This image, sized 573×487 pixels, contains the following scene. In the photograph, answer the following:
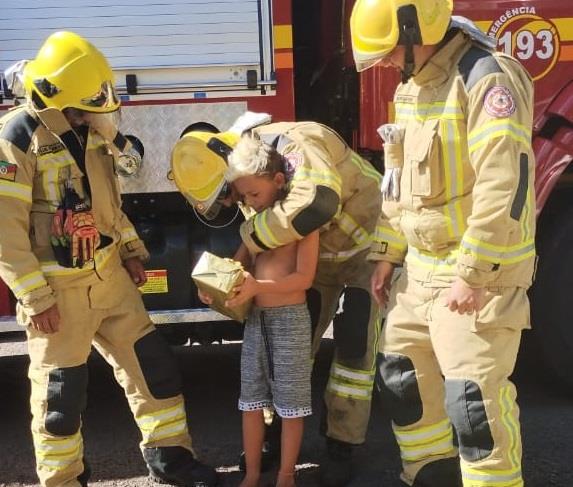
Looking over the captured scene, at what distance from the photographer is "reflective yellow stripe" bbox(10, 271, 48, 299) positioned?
9.29ft

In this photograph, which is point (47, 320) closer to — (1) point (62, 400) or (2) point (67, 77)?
(1) point (62, 400)

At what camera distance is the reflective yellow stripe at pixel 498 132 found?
228 cm

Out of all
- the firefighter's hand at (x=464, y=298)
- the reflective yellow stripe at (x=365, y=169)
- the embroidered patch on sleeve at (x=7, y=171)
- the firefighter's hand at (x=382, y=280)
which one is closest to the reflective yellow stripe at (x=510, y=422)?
the firefighter's hand at (x=464, y=298)

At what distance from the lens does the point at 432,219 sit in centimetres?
253

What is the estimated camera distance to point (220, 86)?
12.3 feet

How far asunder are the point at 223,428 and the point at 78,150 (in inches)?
62.5

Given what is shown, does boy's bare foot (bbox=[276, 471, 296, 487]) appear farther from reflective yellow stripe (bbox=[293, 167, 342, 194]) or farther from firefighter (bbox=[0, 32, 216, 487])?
reflective yellow stripe (bbox=[293, 167, 342, 194])

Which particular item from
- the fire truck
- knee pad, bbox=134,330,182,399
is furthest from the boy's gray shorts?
the fire truck

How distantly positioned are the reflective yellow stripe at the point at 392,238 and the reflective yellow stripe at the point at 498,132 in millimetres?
567

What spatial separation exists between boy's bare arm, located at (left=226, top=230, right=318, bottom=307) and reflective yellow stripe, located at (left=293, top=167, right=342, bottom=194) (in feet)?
0.64

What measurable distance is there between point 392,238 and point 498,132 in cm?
69

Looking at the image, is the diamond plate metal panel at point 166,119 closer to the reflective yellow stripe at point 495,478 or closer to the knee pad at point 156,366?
the knee pad at point 156,366

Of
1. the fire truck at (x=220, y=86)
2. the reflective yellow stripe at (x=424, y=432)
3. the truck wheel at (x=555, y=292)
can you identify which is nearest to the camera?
the reflective yellow stripe at (x=424, y=432)

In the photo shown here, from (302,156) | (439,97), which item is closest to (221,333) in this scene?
(302,156)
